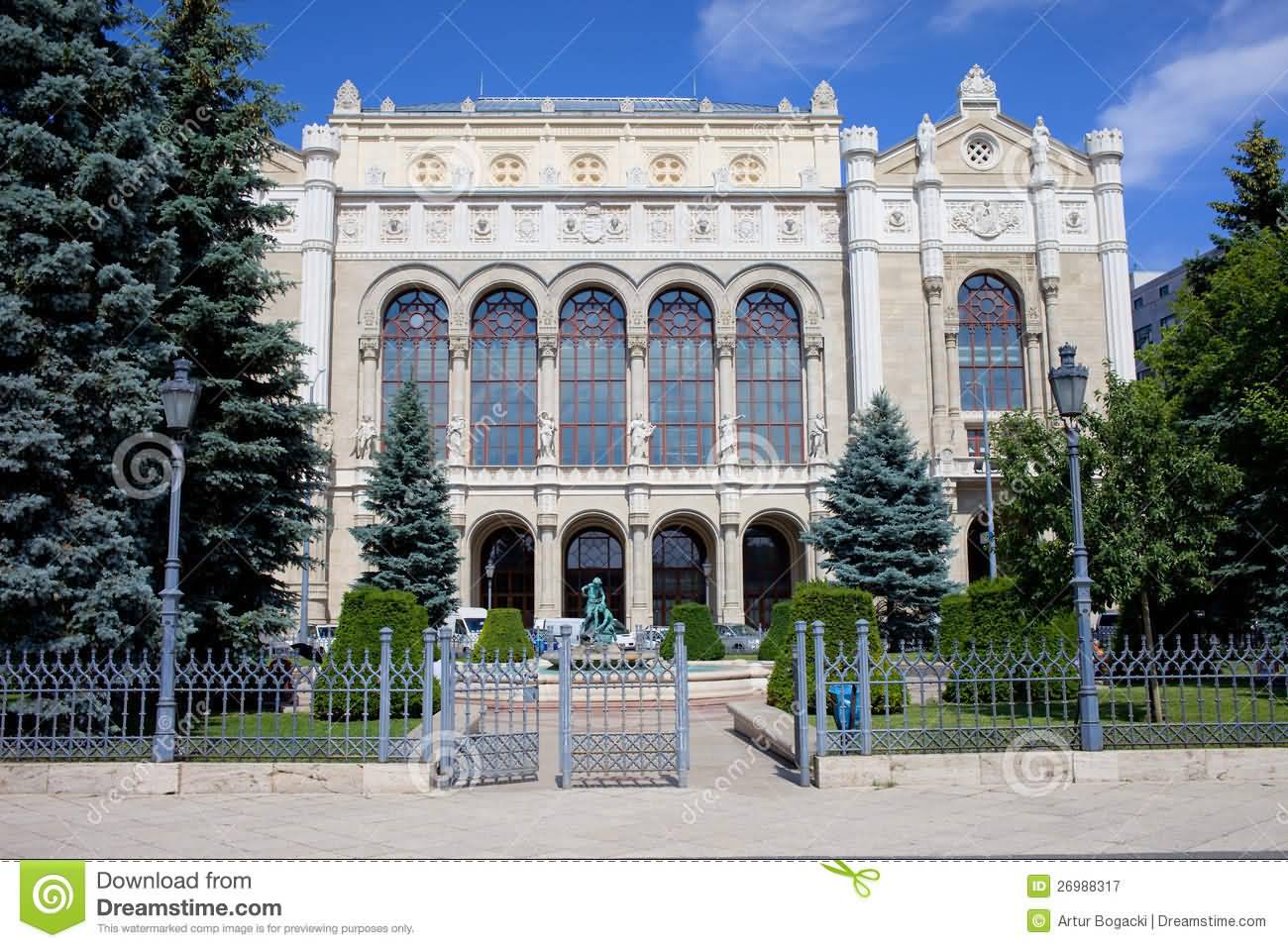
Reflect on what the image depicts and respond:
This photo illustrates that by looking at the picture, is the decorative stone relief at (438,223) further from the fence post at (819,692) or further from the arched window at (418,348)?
the fence post at (819,692)

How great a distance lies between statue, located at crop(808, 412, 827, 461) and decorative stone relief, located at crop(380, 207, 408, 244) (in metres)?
18.1

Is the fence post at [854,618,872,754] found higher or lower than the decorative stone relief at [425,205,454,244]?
lower

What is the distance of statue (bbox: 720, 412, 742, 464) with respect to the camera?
1519 inches

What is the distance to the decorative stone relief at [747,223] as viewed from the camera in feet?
131

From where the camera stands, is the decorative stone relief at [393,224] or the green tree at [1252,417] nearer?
the green tree at [1252,417]

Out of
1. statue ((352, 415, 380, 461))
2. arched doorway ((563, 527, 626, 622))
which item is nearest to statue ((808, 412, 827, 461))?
arched doorway ((563, 527, 626, 622))

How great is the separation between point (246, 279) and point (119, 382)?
4.86 metres

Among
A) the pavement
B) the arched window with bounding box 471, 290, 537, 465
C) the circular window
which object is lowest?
the pavement

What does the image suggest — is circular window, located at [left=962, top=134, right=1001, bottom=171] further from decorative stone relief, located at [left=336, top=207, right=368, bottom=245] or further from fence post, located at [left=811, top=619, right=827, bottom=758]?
fence post, located at [left=811, top=619, right=827, bottom=758]

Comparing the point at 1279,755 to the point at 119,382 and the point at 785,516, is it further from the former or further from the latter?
the point at 785,516

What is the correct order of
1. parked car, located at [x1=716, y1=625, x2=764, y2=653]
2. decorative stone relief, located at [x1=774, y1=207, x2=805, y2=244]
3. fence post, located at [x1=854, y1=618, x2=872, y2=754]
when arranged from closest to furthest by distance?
fence post, located at [x1=854, y1=618, x2=872, y2=754] → parked car, located at [x1=716, y1=625, x2=764, y2=653] → decorative stone relief, located at [x1=774, y1=207, x2=805, y2=244]

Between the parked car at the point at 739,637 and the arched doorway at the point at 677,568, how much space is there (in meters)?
5.75

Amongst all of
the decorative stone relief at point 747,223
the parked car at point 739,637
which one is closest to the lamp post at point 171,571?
the parked car at point 739,637
